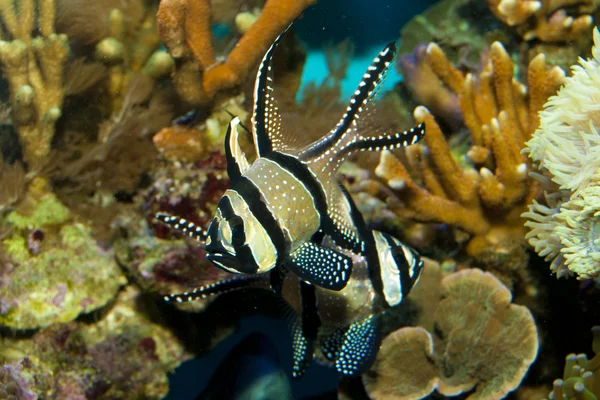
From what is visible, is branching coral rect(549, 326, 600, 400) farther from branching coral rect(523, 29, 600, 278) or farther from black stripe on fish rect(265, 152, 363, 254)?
black stripe on fish rect(265, 152, 363, 254)

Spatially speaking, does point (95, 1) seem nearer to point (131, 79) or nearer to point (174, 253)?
point (131, 79)

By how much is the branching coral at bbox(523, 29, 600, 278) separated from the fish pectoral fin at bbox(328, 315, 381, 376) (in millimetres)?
958

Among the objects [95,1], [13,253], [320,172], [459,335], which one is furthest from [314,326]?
→ [95,1]

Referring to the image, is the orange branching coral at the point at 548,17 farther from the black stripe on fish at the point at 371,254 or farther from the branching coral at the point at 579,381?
the branching coral at the point at 579,381

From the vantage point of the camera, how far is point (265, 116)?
1.68 metres

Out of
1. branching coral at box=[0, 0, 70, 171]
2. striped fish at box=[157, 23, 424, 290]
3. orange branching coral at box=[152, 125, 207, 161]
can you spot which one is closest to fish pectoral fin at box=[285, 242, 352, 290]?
striped fish at box=[157, 23, 424, 290]

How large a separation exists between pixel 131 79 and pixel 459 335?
275 cm

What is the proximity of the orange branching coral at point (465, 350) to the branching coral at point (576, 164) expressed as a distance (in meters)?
0.44

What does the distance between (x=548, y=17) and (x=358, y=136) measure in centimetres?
239

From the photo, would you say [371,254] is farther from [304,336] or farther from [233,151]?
[233,151]

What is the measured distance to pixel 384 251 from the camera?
7.52 ft

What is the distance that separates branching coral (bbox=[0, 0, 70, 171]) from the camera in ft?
10.3

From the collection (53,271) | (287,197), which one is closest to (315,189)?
(287,197)

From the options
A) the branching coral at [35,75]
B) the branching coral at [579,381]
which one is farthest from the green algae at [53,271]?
the branching coral at [579,381]
